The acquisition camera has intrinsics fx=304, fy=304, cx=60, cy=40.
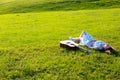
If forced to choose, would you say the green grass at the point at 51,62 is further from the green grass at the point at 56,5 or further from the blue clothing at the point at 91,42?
the green grass at the point at 56,5

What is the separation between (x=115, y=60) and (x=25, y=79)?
3.62 m

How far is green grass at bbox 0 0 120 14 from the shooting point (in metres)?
36.7

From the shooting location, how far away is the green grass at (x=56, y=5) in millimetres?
36688

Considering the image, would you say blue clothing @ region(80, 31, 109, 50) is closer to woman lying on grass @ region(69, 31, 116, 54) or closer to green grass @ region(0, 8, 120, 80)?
woman lying on grass @ region(69, 31, 116, 54)

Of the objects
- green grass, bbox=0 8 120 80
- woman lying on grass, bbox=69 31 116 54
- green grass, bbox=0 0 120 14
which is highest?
woman lying on grass, bbox=69 31 116 54

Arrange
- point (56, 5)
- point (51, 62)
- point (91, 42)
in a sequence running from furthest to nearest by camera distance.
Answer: point (56, 5)
point (91, 42)
point (51, 62)

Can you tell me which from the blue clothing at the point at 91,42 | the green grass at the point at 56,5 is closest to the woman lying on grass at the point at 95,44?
the blue clothing at the point at 91,42

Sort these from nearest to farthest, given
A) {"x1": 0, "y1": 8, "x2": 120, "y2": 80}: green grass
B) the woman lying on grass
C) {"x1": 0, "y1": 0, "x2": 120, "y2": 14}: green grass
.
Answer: {"x1": 0, "y1": 8, "x2": 120, "y2": 80}: green grass → the woman lying on grass → {"x1": 0, "y1": 0, "x2": 120, "y2": 14}: green grass

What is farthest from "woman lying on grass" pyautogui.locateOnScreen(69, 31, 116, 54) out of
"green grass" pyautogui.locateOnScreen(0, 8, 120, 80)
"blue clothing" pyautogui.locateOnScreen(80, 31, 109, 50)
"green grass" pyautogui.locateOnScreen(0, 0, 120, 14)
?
"green grass" pyautogui.locateOnScreen(0, 0, 120, 14)

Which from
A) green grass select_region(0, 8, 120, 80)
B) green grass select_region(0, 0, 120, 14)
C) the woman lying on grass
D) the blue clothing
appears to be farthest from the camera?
green grass select_region(0, 0, 120, 14)

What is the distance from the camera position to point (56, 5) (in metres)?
38.0

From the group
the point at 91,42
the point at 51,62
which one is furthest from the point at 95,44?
the point at 51,62

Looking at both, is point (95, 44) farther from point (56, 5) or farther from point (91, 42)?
point (56, 5)

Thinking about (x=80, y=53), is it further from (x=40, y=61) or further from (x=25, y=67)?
(x=25, y=67)
